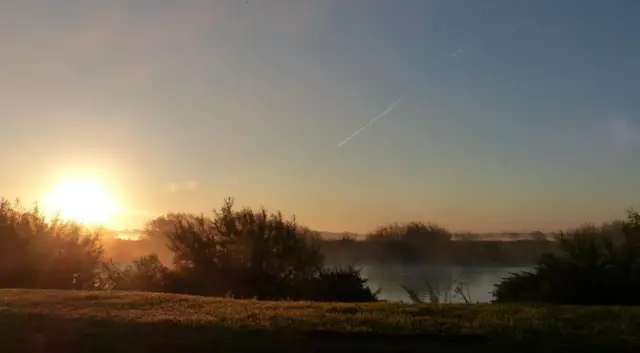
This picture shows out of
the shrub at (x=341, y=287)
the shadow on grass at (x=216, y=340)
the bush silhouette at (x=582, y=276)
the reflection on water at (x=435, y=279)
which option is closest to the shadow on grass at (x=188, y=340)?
the shadow on grass at (x=216, y=340)

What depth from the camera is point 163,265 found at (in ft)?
105

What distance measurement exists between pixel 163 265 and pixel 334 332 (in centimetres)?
2198

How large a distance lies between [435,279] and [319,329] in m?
18.8

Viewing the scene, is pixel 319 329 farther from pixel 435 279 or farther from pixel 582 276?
pixel 435 279

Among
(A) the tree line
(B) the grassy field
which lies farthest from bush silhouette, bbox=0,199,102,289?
(B) the grassy field

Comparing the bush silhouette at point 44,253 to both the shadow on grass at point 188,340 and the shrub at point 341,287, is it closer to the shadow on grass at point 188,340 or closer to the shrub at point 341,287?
the shrub at point 341,287

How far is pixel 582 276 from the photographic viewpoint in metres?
22.4

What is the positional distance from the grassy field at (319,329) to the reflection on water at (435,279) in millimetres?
11003

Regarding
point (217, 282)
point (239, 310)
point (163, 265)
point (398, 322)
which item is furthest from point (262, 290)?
point (398, 322)

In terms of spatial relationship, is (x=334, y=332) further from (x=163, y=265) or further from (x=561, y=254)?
(x=163, y=265)

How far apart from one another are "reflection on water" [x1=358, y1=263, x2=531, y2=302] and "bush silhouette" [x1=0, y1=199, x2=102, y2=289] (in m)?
12.8

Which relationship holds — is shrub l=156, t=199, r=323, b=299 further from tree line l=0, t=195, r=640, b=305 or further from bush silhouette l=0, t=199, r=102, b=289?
bush silhouette l=0, t=199, r=102, b=289

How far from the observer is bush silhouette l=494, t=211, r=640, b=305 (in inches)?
862

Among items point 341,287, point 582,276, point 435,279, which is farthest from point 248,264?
point 582,276
